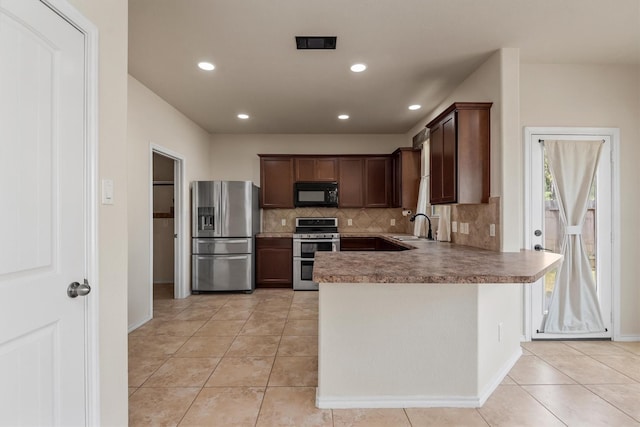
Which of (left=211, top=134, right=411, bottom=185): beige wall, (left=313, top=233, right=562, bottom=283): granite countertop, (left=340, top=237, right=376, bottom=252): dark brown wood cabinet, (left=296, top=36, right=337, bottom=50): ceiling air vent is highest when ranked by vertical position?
(left=296, top=36, right=337, bottom=50): ceiling air vent

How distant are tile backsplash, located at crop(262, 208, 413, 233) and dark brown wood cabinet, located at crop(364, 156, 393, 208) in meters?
0.28

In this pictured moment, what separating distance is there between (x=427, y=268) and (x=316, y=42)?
6.30 ft

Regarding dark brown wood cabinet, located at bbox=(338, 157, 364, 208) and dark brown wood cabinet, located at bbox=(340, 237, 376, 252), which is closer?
dark brown wood cabinet, located at bbox=(340, 237, 376, 252)

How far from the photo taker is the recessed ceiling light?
9.53 feet

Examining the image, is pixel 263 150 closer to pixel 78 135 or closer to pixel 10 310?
pixel 78 135

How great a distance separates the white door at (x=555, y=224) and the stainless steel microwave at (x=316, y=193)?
9.54 ft

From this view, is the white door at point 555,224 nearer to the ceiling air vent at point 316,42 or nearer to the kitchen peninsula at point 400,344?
the kitchen peninsula at point 400,344

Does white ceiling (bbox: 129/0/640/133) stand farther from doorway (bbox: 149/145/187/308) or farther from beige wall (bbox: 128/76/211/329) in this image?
doorway (bbox: 149/145/187/308)

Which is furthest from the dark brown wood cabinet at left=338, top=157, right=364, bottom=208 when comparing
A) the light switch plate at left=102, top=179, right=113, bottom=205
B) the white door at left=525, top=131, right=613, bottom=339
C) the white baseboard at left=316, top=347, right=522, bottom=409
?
the light switch plate at left=102, top=179, right=113, bottom=205

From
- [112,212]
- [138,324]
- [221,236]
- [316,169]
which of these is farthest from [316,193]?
[112,212]

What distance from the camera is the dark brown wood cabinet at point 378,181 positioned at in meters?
5.36

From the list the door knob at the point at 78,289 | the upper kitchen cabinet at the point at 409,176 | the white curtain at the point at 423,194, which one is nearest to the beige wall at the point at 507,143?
the white curtain at the point at 423,194

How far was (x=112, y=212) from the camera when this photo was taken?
1549mm

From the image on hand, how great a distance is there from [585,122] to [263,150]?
4.34 metres
